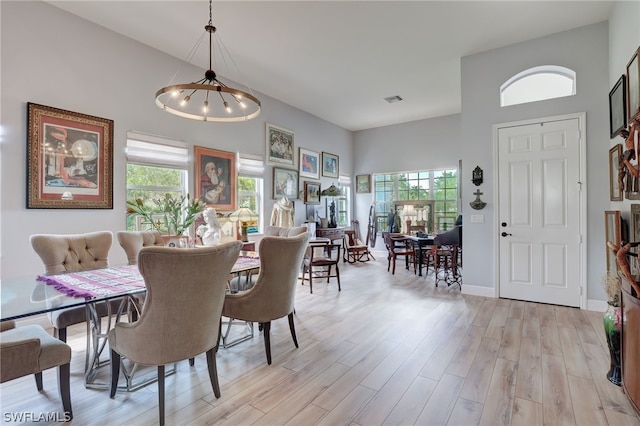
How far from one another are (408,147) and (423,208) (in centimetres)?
156

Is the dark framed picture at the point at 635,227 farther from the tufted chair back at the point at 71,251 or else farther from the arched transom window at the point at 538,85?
the tufted chair back at the point at 71,251

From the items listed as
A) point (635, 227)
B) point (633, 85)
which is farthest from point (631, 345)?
point (633, 85)

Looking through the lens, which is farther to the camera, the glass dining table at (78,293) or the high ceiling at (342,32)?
the high ceiling at (342,32)

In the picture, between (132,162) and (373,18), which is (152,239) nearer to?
(132,162)

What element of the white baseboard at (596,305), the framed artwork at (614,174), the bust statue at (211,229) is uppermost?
the framed artwork at (614,174)

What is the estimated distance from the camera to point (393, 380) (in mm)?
2246

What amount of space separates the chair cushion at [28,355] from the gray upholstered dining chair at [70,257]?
46 centimetres

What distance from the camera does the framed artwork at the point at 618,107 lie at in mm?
3004

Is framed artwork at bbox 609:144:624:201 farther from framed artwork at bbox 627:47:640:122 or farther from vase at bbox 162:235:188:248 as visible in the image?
vase at bbox 162:235:188:248

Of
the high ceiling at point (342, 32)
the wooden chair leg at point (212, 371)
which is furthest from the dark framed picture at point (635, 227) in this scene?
the wooden chair leg at point (212, 371)

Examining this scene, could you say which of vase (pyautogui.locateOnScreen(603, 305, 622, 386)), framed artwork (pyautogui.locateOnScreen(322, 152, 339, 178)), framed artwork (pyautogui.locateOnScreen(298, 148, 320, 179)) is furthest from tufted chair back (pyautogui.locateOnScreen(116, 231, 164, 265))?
framed artwork (pyautogui.locateOnScreen(322, 152, 339, 178))

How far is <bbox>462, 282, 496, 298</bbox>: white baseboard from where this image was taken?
4309 mm

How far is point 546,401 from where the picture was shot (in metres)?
1.99

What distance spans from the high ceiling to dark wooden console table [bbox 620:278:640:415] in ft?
10.0
